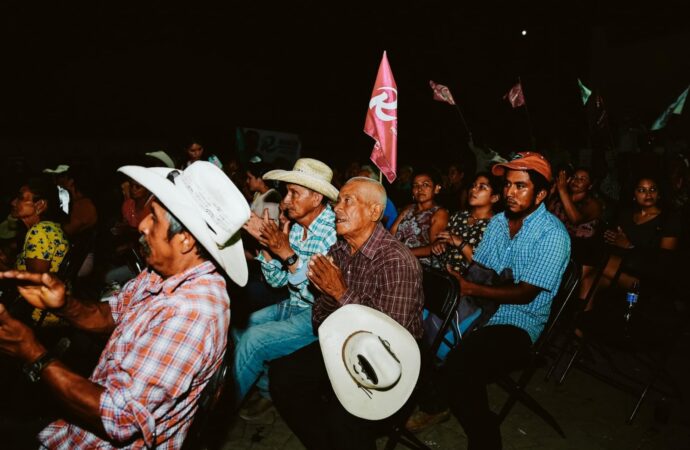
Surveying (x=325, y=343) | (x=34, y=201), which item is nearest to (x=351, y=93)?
(x=34, y=201)

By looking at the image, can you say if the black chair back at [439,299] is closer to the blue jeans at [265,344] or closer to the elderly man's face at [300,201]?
the blue jeans at [265,344]

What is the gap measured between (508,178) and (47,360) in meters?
3.12

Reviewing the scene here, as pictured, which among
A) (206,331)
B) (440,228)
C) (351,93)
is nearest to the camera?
(206,331)

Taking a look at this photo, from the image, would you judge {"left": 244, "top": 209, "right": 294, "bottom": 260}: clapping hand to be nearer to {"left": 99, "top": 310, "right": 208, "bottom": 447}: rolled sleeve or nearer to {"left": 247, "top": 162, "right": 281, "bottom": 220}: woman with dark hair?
{"left": 99, "top": 310, "right": 208, "bottom": 447}: rolled sleeve

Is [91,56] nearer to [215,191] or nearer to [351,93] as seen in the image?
[351,93]

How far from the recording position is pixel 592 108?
7.00 meters

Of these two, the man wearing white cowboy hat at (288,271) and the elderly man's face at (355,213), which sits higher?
the elderly man's face at (355,213)

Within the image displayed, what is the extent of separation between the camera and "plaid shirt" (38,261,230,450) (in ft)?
4.89

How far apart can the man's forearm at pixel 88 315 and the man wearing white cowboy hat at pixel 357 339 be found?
1086 mm

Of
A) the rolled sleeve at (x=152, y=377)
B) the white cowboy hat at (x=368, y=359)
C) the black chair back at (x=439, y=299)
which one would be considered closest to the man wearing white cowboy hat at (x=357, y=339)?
the white cowboy hat at (x=368, y=359)

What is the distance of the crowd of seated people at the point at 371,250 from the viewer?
9.00 feet

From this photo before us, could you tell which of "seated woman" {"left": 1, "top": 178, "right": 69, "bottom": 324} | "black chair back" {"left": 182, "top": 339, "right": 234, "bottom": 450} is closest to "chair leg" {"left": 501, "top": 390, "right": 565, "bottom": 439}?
"black chair back" {"left": 182, "top": 339, "right": 234, "bottom": 450}

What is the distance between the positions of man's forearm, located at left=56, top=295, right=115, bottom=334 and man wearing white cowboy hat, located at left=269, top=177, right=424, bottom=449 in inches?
42.8

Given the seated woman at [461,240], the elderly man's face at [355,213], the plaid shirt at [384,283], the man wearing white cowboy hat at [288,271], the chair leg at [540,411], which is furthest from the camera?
the seated woman at [461,240]
